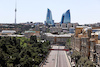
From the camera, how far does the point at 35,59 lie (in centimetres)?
4575

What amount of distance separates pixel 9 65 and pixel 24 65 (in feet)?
8.62

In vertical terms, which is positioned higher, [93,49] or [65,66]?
[93,49]

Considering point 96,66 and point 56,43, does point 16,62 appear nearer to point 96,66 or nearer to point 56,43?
point 96,66

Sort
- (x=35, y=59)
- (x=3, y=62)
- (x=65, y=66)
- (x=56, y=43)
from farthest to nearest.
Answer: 1. (x=56, y=43)
2. (x=65, y=66)
3. (x=35, y=59)
4. (x=3, y=62)

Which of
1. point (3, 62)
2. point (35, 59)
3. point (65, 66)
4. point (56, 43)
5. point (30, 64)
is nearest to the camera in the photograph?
point (3, 62)

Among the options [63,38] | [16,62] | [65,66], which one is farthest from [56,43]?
[16,62]

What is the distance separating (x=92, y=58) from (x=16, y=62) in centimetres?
1346

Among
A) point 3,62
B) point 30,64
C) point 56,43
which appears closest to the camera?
point 3,62

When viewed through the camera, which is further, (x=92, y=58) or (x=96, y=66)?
(x=92, y=58)

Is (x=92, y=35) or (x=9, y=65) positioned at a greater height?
(x=92, y=35)

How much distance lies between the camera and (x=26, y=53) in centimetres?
4678

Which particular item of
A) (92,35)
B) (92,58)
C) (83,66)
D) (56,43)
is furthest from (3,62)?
(56,43)

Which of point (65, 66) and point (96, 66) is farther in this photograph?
point (65, 66)

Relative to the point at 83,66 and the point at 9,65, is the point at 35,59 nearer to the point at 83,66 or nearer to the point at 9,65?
the point at 9,65
